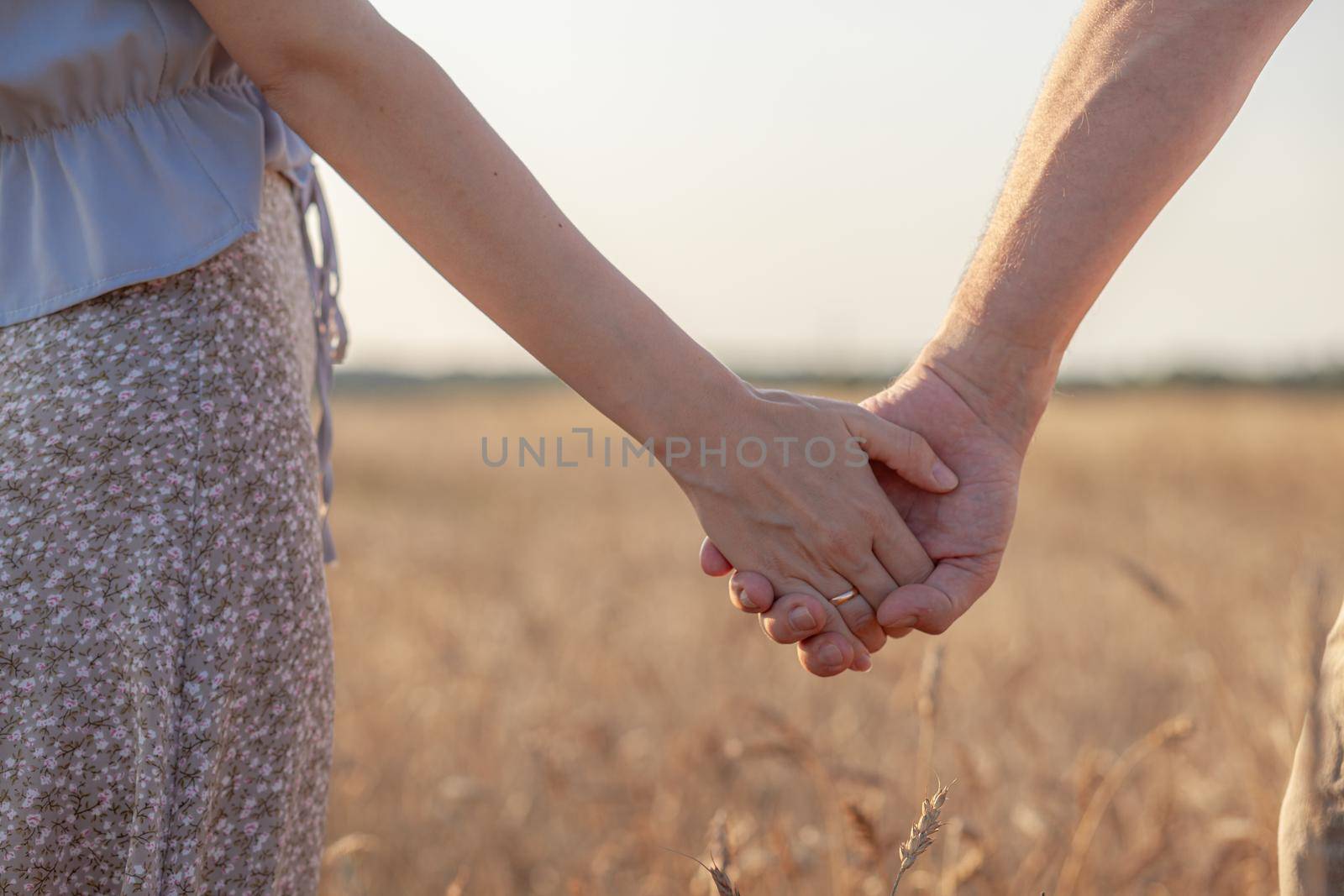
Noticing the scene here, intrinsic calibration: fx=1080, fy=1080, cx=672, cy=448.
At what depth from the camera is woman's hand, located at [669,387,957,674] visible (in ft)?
4.42

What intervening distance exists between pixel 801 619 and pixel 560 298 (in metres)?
0.54

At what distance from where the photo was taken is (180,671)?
0.93m

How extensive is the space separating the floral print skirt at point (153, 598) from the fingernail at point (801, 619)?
64 centimetres

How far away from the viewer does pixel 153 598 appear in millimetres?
915

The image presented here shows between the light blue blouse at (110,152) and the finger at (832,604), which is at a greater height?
the light blue blouse at (110,152)

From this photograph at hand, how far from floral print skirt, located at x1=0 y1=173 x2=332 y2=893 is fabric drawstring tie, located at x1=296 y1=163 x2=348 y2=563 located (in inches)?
10.2

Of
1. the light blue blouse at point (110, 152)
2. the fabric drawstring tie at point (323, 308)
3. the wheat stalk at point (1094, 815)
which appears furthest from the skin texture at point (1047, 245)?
the light blue blouse at point (110, 152)

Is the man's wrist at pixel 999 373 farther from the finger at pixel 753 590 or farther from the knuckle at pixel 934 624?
the finger at pixel 753 590

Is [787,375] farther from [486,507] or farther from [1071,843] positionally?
[1071,843]

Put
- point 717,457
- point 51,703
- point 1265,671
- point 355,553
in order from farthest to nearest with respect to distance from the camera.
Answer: point 355,553 → point 1265,671 → point 717,457 → point 51,703

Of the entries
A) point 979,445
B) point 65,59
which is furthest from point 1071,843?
point 65,59

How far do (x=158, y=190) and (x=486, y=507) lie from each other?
7.32m

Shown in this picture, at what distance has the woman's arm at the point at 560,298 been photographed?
104cm

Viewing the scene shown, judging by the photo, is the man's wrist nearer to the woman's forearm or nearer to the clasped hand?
the clasped hand
